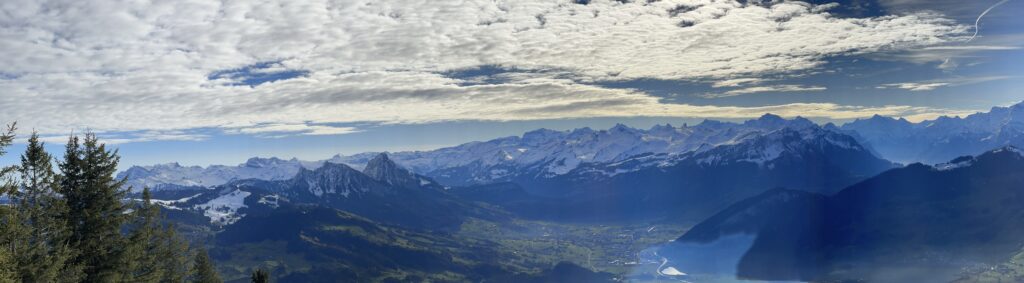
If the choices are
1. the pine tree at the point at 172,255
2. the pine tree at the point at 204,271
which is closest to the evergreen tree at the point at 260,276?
the pine tree at the point at 172,255

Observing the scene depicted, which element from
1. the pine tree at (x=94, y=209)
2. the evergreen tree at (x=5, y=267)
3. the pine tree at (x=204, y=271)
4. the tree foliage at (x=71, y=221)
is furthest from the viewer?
the pine tree at (x=204, y=271)

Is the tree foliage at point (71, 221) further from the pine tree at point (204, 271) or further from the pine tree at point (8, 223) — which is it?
the pine tree at point (204, 271)

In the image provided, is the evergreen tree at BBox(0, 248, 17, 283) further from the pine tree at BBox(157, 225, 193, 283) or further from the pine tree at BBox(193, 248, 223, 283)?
the pine tree at BBox(193, 248, 223, 283)

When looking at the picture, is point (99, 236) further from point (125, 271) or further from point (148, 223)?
point (148, 223)

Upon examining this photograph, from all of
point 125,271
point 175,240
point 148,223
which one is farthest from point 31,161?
point 175,240

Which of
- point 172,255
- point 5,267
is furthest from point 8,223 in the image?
point 172,255

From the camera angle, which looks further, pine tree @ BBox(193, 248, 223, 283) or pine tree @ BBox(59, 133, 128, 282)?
pine tree @ BBox(193, 248, 223, 283)

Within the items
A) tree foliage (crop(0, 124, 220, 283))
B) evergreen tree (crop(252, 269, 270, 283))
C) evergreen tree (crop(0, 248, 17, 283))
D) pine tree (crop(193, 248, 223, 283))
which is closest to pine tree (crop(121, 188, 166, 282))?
tree foliage (crop(0, 124, 220, 283))
